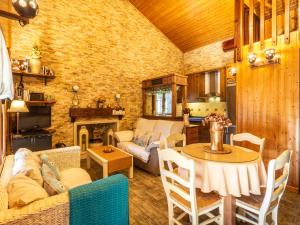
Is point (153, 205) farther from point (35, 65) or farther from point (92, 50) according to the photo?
point (92, 50)

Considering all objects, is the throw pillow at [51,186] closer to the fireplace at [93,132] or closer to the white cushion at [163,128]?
the white cushion at [163,128]

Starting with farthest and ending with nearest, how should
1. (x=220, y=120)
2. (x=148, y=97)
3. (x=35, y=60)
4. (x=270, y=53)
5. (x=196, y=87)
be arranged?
1. (x=196, y=87)
2. (x=148, y=97)
3. (x=35, y=60)
4. (x=270, y=53)
5. (x=220, y=120)

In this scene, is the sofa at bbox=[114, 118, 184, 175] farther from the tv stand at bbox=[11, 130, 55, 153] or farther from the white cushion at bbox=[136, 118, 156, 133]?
the tv stand at bbox=[11, 130, 55, 153]

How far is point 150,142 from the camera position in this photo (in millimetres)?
4000

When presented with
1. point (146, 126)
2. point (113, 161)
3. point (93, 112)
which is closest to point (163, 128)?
point (146, 126)

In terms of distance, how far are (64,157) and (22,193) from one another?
1.51m

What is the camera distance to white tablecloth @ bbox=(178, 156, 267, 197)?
1.67 m

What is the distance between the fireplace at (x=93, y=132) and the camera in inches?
188

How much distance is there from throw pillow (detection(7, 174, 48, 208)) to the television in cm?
295

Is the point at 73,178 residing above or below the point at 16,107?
below

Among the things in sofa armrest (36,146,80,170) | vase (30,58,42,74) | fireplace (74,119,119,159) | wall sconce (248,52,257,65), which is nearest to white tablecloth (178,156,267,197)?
sofa armrest (36,146,80,170)

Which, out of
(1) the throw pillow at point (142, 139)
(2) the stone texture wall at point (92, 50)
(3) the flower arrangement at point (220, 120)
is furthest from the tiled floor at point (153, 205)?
(2) the stone texture wall at point (92, 50)

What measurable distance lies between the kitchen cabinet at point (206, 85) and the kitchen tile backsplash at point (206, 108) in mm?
245

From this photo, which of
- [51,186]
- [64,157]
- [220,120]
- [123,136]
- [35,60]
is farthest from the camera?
[123,136]
